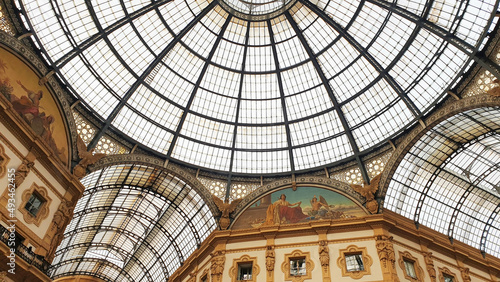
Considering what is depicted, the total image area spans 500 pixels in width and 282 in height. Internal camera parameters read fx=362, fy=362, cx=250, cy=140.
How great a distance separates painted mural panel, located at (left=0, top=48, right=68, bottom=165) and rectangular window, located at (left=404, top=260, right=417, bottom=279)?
26183 mm

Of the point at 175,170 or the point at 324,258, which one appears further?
the point at 175,170

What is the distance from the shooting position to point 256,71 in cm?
3397

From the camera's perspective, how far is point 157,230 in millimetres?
42125

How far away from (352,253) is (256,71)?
58.8ft

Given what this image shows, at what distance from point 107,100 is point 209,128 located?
9354mm

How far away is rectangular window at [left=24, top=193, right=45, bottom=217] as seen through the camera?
22.7m

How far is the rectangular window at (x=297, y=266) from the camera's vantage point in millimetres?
26578

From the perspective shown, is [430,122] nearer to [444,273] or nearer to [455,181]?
[455,181]

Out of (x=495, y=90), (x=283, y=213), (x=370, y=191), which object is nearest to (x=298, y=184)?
(x=283, y=213)

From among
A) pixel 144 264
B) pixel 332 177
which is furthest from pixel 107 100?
pixel 144 264

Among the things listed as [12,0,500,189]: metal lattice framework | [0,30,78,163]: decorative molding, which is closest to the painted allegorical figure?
[12,0,500,189]: metal lattice framework

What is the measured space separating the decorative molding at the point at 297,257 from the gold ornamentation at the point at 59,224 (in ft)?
51.8

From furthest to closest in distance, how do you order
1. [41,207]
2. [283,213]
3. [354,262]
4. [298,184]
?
1. [298,184]
2. [283,213]
3. [354,262]
4. [41,207]

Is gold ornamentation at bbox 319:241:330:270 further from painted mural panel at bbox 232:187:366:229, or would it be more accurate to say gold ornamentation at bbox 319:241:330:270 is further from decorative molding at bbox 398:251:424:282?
decorative molding at bbox 398:251:424:282
